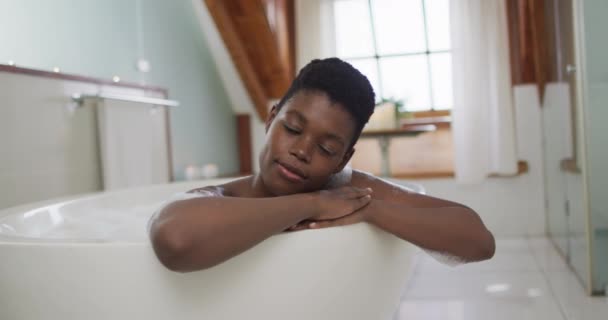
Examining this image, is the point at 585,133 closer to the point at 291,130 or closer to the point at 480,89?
the point at 480,89

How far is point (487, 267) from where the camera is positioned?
2.79 m

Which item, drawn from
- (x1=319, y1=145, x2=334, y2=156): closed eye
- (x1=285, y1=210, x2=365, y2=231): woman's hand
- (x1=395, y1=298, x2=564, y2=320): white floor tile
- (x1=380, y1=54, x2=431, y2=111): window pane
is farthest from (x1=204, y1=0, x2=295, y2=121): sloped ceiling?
(x1=285, y1=210, x2=365, y2=231): woman's hand

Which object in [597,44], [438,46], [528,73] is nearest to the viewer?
[597,44]

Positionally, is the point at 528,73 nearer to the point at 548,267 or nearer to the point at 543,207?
the point at 543,207

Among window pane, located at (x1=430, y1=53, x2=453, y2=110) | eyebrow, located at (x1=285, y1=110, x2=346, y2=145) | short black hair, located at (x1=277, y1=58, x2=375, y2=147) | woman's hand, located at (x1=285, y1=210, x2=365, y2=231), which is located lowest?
woman's hand, located at (x1=285, y1=210, x2=365, y2=231)

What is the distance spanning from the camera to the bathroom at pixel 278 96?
1.97 metres

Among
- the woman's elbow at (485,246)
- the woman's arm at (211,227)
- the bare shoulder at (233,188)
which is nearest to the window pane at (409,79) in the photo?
the bare shoulder at (233,188)

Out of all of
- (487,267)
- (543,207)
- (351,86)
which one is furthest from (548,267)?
(351,86)

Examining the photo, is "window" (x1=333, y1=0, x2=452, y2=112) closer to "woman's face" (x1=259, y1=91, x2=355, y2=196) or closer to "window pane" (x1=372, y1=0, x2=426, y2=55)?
"window pane" (x1=372, y1=0, x2=426, y2=55)

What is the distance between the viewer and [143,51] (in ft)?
10.5

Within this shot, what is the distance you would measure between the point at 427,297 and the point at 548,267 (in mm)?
827

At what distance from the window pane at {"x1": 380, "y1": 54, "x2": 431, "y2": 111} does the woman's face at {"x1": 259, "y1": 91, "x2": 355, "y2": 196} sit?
327 centimetres

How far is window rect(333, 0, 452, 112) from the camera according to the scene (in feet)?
13.8

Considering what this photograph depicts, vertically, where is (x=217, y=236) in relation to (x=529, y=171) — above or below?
above
